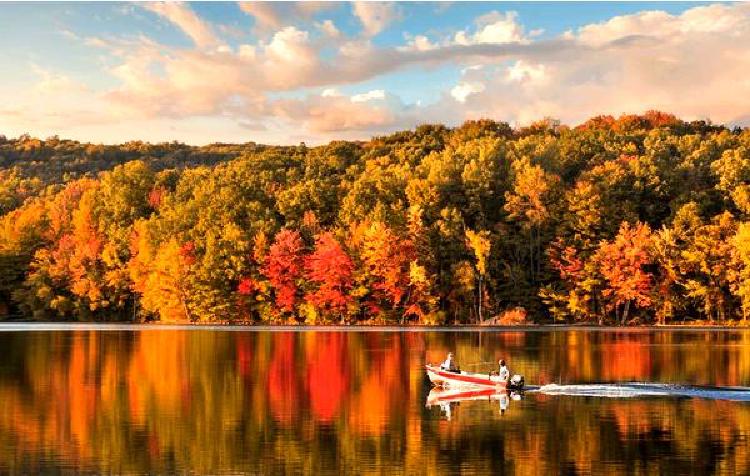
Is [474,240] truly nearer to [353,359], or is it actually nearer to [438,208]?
[438,208]

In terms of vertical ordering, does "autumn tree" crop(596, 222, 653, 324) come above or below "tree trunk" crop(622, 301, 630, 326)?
above

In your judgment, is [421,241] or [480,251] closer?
[480,251]

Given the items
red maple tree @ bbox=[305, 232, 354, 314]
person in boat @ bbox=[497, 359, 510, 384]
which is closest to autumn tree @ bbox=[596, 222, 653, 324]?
red maple tree @ bbox=[305, 232, 354, 314]

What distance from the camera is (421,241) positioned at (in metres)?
102

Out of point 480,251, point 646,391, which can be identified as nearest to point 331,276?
point 480,251

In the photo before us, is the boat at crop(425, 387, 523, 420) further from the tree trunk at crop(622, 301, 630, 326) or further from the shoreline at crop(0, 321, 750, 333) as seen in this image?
the tree trunk at crop(622, 301, 630, 326)

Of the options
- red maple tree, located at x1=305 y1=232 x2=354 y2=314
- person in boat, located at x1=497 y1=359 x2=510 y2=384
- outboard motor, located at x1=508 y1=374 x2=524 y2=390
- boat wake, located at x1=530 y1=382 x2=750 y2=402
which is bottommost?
boat wake, located at x1=530 y1=382 x2=750 y2=402

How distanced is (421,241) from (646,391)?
60944mm

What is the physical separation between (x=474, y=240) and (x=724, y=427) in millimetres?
67498

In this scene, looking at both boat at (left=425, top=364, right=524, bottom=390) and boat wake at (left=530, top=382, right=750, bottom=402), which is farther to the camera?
boat at (left=425, top=364, right=524, bottom=390)

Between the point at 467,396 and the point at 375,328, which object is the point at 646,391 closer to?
the point at 467,396

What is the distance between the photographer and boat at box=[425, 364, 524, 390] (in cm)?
4262

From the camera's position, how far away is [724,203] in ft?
333

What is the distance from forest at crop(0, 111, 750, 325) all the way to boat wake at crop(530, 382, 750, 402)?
52916 millimetres
